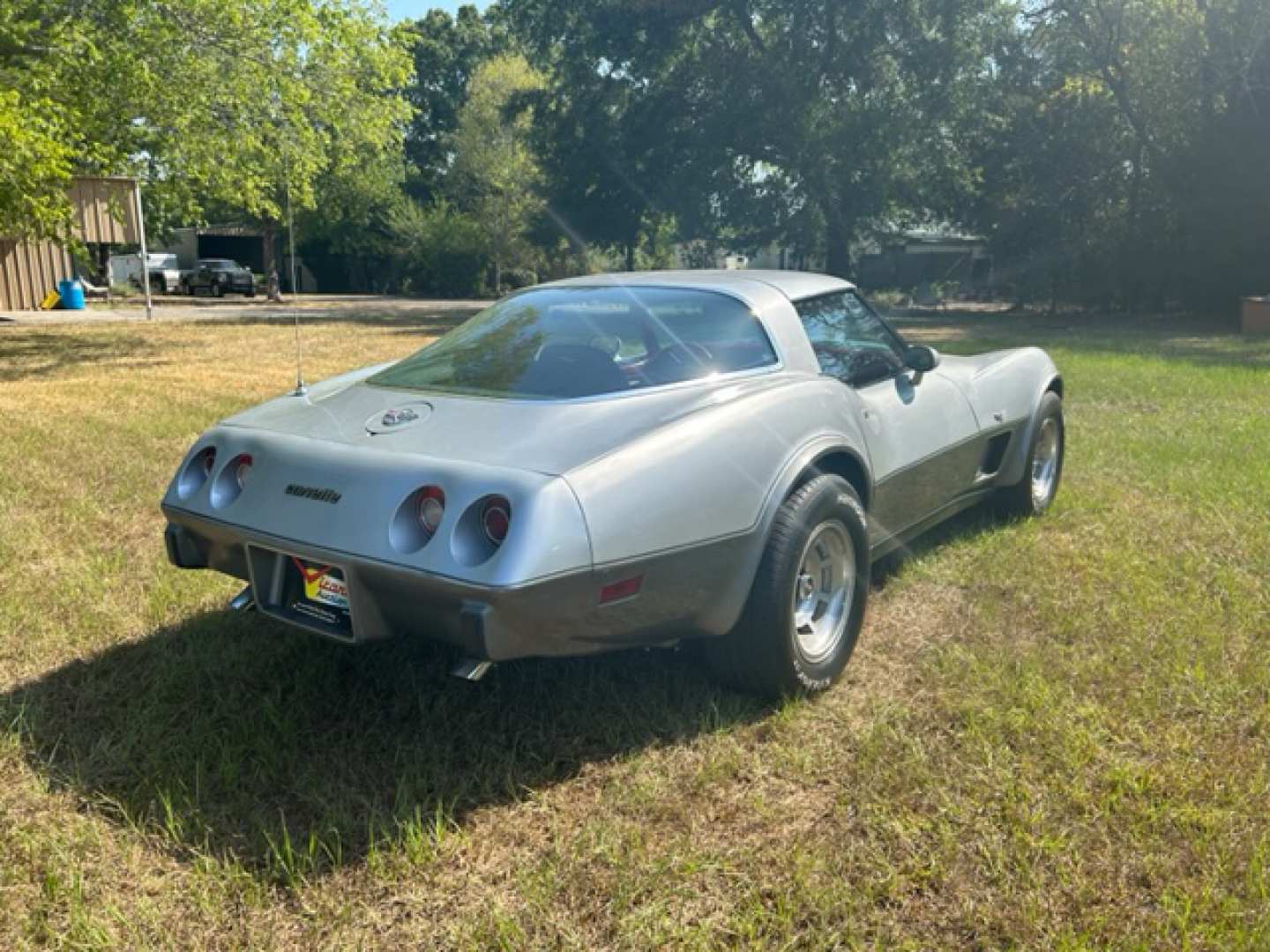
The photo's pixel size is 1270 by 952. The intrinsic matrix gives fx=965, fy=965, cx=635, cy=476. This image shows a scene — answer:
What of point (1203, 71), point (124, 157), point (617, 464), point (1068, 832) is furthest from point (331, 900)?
point (1203, 71)

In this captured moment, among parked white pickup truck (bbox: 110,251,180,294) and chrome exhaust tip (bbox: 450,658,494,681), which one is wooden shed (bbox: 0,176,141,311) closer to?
parked white pickup truck (bbox: 110,251,180,294)

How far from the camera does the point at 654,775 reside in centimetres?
264

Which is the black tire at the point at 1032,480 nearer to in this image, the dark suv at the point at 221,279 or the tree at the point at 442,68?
the dark suv at the point at 221,279

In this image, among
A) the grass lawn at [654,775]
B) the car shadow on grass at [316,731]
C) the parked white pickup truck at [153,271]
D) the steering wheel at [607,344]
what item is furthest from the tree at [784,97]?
the car shadow on grass at [316,731]

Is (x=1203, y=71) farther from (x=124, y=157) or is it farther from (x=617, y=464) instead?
(x=617, y=464)

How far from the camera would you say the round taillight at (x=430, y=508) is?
2.40m

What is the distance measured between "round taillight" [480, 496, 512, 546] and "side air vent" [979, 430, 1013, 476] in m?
2.83

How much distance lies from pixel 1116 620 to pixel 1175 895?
166cm

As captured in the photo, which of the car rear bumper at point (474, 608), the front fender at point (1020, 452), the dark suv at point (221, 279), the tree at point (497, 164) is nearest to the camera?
the car rear bumper at point (474, 608)

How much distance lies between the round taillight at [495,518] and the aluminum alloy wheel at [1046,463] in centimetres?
357

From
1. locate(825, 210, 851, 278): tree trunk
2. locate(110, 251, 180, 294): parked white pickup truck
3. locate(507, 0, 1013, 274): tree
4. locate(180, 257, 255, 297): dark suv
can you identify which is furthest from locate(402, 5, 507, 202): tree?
locate(825, 210, 851, 278): tree trunk

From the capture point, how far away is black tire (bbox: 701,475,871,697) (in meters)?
2.79

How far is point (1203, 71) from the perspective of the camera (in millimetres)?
20562

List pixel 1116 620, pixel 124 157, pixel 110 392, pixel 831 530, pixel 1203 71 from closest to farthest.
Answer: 1. pixel 831 530
2. pixel 1116 620
3. pixel 110 392
4. pixel 124 157
5. pixel 1203 71
